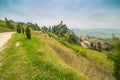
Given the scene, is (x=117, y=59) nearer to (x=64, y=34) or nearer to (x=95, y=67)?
(x=95, y=67)

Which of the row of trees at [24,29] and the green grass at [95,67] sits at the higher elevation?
the row of trees at [24,29]

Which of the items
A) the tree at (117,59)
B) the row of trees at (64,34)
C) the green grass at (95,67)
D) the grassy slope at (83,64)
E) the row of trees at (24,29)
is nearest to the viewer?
the tree at (117,59)

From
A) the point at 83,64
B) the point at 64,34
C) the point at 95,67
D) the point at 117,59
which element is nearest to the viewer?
the point at 117,59

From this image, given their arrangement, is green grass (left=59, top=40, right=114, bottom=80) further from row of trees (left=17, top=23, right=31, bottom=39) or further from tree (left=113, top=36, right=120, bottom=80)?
row of trees (left=17, top=23, right=31, bottom=39)

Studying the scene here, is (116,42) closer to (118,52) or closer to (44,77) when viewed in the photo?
(118,52)

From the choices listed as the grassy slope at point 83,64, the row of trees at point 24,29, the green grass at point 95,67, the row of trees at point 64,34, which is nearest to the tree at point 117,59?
the grassy slope at point 83,64

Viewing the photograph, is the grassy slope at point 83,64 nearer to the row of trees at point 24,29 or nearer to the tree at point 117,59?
the row of trees at point 24,29

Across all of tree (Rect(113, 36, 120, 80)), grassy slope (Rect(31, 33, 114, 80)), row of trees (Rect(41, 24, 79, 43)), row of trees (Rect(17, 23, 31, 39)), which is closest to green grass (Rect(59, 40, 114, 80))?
grassy slope (Rect(31, 33, 114, 80))

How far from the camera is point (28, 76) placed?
42.7 ft

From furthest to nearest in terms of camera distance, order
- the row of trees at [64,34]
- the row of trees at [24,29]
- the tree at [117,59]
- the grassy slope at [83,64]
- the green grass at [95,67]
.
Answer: the row of trees at [64,34], the green grass at [95,67], the row of trees at [24,29], the grassy slope at [83,64], the tree at [117,59]

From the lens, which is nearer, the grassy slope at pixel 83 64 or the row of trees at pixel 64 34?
the grassy slope at pixel 83 64

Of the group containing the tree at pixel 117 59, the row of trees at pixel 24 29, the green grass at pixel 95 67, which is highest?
the row of trees at pixel 24 29

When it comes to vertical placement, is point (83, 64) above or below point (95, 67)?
above

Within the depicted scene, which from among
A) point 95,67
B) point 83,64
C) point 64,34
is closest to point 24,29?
point 83,64
